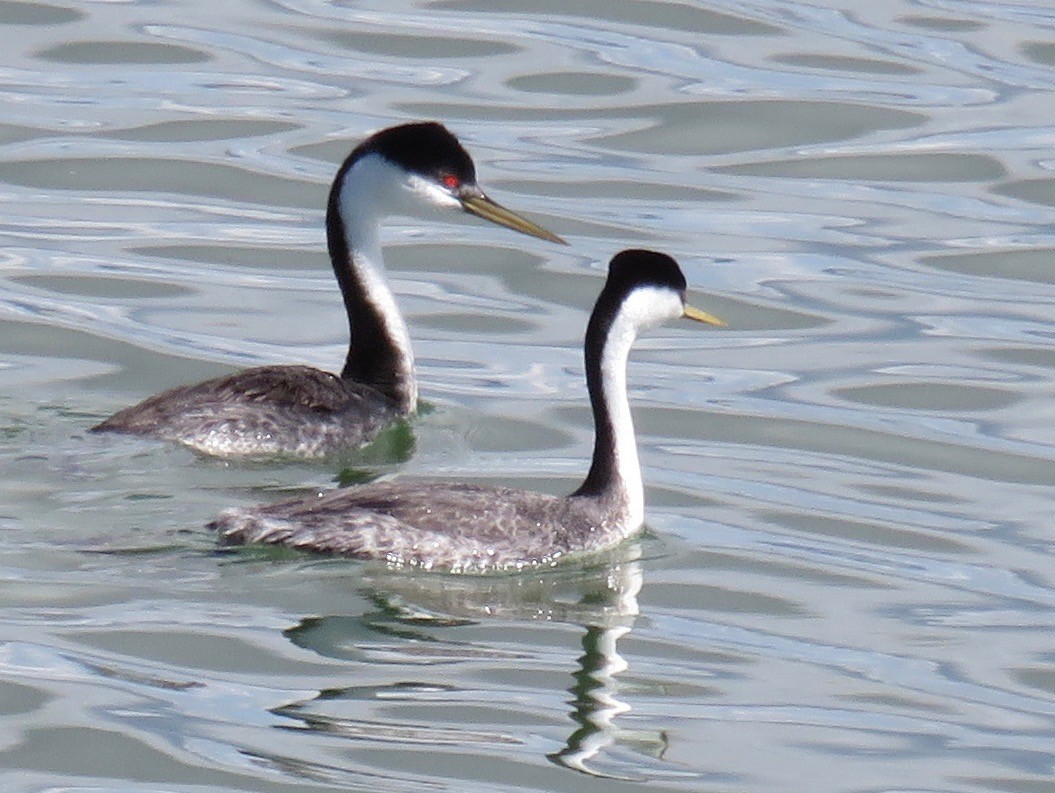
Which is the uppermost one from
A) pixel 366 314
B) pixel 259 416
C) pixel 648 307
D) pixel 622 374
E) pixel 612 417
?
pixel 648 307

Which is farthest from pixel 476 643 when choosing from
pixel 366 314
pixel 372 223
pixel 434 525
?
pixel 372 223

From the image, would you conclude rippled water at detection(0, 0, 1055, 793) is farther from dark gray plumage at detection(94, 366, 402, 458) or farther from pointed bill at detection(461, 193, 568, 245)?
pointed bill at detection(461, 193, 568, 245)

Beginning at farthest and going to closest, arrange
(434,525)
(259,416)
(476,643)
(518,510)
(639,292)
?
1. (259,416)
2. (639,292)
3. (518,510)
4. (434,525)
5. (476,643)

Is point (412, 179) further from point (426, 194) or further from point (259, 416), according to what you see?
point (259, 416)

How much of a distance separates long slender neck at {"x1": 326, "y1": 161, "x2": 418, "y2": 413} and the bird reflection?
99.3 inches

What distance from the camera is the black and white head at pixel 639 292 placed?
10203mm

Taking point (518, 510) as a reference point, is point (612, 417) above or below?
above

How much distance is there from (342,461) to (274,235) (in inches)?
170

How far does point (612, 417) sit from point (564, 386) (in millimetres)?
2633

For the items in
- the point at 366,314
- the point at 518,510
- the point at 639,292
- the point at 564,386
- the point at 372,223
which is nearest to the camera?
the point at 518,510

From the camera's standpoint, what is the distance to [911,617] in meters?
9.73

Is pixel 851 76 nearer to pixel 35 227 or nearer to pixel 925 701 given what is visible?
pixel 35 227

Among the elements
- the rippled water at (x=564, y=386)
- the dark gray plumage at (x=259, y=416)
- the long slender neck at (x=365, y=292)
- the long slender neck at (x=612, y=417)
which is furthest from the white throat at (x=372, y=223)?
the long slender neck at (x=612, y=417)

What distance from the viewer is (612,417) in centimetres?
1034
